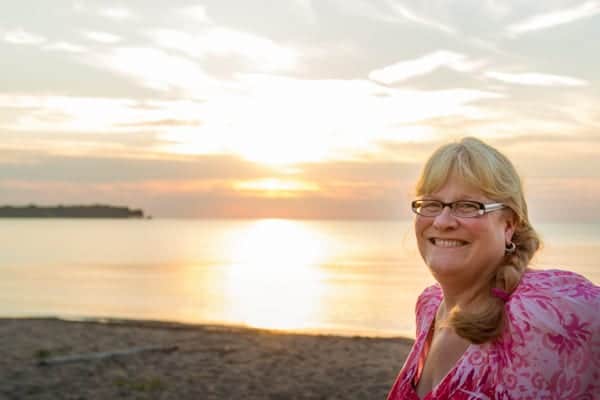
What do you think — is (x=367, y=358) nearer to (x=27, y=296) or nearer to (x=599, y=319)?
(x=599, y=319)

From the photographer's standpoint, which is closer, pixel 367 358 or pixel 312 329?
pixel 367 358

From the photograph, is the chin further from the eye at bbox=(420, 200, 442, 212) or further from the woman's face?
the eye at bbox=(420, 200, 442, 212)

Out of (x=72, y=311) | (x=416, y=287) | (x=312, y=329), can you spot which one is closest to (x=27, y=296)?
(x=72, y=311)

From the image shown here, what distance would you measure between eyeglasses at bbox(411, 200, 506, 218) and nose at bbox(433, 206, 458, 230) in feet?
0.04

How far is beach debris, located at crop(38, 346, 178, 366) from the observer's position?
10.9m

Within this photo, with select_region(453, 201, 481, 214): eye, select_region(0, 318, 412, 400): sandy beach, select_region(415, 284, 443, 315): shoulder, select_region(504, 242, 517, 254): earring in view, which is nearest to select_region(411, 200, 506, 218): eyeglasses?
select_region(453, 201, 481, 214): eye

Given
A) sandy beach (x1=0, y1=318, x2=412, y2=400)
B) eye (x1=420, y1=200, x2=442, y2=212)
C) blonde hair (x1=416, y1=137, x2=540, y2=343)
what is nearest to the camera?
blonde hair (x1=416, y1=137, x2=540, y2=343)

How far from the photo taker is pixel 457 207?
226cm

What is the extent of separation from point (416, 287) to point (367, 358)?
2846 cm

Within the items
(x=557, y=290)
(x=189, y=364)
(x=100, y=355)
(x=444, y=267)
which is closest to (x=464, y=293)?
(x=444, y=267)

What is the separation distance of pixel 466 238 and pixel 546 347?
424mm

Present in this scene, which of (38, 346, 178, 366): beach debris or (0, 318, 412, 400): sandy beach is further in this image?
(38, 346, 178, 366): beach debris

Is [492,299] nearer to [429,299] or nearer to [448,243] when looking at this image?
[448,243]

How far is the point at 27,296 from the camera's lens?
102 feet
